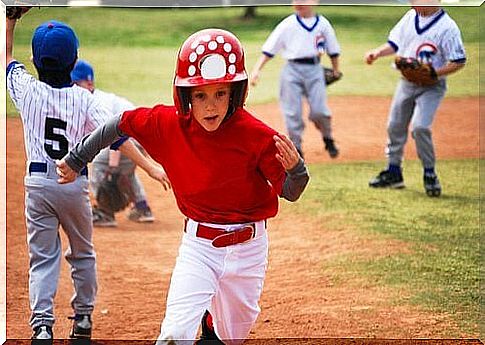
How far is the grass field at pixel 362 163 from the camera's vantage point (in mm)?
5859

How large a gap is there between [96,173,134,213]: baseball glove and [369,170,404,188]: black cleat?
1944 mm

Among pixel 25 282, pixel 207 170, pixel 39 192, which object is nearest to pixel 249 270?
pixel 207 170

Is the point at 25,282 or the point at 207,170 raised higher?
the point at 207,170

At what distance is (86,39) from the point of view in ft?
43.5

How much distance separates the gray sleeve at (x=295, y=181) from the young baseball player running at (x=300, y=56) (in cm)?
475

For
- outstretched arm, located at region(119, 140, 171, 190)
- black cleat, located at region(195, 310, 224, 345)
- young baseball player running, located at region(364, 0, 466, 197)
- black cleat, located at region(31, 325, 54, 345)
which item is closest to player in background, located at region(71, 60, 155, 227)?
young baseball player running, located at region(364, 0, 466, 197)

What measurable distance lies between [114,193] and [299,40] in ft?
7.32

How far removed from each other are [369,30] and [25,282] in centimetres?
877

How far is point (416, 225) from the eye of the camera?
693cm

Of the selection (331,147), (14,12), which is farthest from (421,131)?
(14,12)

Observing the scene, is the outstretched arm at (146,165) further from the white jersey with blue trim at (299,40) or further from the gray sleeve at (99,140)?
the white jersey with blue trim at (299,40)

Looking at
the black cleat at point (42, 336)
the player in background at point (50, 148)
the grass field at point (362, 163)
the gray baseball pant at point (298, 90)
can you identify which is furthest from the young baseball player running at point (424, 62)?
the black cleat at point (42, 336)

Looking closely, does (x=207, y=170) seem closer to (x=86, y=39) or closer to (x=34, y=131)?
(x=34, y=131)

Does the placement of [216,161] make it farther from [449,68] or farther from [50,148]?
[449,68]
